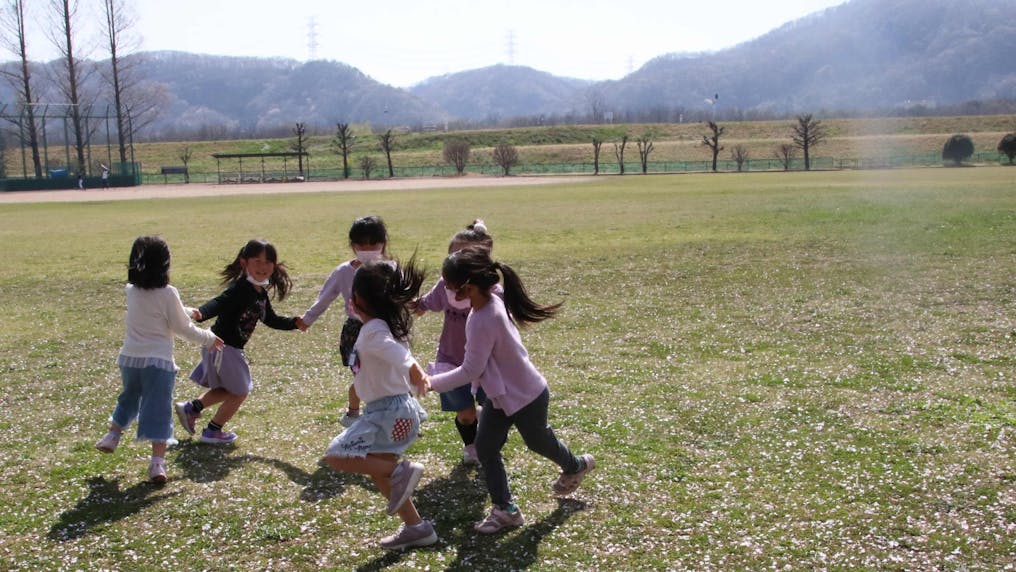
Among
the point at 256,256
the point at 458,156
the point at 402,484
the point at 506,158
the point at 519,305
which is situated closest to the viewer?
the point at 402,484

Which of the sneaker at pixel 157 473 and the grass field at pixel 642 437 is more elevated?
the sneaker at pixel 157 473

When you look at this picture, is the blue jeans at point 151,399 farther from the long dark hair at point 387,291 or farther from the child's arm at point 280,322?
Answer: the long dark hair at point 387,291

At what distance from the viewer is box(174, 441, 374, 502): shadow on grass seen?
6082 mm

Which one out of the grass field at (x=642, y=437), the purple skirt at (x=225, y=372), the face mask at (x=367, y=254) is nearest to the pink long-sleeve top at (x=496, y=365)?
the grass field at (x=642, y=437)

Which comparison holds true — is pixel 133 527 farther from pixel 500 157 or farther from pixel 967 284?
pixel 500 157

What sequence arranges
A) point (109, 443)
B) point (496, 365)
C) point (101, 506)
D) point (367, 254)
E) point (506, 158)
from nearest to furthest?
point (496, 365), point (101, 506), point (109, 443), point (367, 254), point (506, 158)

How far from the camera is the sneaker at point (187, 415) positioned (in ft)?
22.9

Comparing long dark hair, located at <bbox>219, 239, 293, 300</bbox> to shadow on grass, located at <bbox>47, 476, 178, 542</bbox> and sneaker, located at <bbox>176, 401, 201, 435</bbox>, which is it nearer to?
sneaker, located at <bbox>176, 401, 201, 435</bbox>

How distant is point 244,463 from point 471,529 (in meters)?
2.24

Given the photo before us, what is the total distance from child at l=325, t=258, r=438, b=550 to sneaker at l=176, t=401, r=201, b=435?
246 centimetres

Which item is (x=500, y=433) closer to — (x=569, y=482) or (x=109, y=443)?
(x=569, y=482)

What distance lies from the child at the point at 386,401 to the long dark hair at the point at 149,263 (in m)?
1.96

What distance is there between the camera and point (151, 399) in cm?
627

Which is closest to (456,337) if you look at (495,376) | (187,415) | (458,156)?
(495,376)
